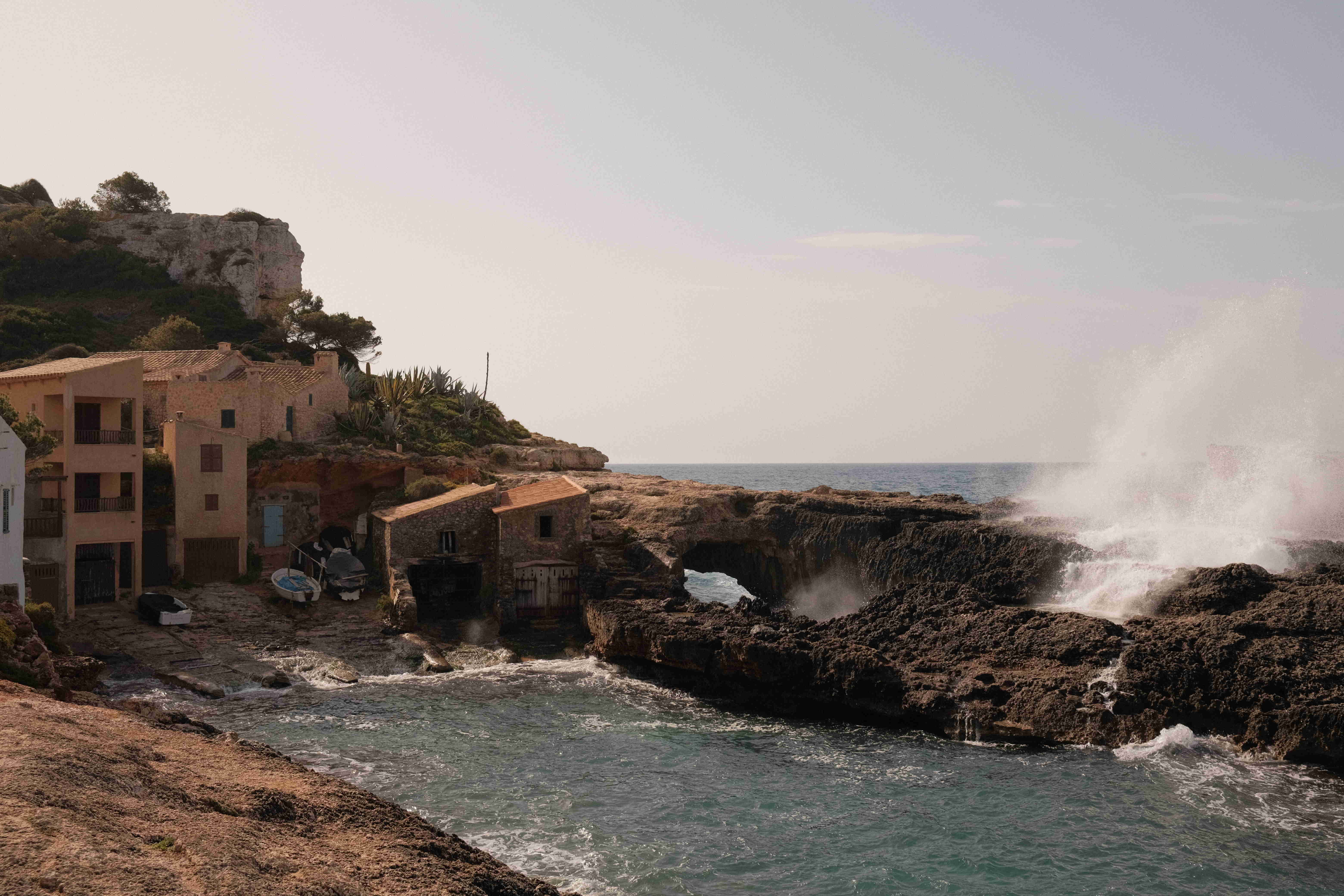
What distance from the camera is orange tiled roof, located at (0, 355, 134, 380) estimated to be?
34981 mm

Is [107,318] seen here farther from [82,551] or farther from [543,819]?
[543,819]

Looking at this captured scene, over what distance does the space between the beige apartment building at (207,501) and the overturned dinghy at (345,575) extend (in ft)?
11.3

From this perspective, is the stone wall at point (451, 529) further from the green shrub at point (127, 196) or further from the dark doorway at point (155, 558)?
the green shrub at point (127, 196)

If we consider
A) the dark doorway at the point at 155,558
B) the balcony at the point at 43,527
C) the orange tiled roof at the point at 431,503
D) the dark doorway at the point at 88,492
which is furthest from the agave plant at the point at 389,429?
the balcony at the point at 43,527

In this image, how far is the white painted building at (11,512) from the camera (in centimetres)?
2733

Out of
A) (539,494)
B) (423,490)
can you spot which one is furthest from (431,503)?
(423,490)

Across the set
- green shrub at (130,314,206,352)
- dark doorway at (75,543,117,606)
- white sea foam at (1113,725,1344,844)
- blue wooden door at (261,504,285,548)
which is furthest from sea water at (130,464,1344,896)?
green shrub at (130,314,206,352)

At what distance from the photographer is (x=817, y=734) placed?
2680 centimetres

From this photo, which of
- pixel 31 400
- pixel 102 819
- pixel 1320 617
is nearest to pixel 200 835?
pixel 102 819

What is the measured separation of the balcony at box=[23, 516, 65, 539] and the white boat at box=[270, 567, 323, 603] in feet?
23.7

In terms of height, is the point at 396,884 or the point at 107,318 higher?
the point at 107,318

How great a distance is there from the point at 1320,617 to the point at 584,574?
23195 mm

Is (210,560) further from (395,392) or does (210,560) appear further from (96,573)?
(395,392)

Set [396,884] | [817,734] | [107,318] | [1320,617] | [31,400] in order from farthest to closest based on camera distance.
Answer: [107,318]
[31,400]
[817,734]
[1320,617]
[396,884]
